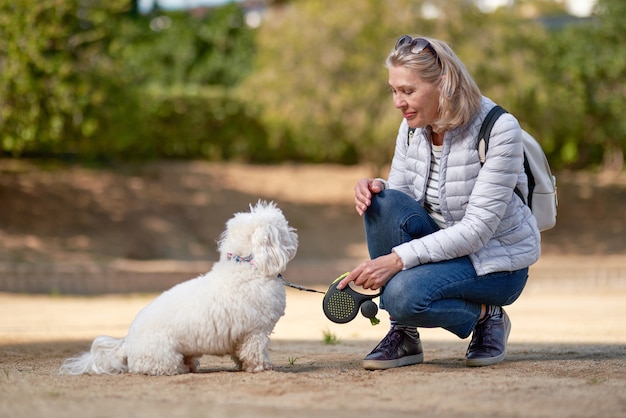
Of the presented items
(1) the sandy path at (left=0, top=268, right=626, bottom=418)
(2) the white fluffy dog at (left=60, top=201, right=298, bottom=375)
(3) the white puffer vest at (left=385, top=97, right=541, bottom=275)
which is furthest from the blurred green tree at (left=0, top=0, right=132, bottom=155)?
(3) the white puffer vest at (left=385, top=97, right=541, bottom=275)

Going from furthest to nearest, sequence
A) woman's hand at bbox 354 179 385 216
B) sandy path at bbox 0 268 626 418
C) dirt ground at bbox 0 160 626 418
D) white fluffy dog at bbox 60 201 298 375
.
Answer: woman's hand at bbox 354 179 385 216
white fluffy dog at bbox 60 201 298 375
dirt ground at bbox 0 160 626 418
sandy path at bbox 0 268 626 418

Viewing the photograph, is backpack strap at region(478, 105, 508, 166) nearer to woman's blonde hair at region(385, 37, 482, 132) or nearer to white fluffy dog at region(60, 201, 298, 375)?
woman's blonde hair at region(385, 37, 482, 132)

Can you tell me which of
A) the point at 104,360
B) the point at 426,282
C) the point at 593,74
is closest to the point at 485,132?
the point at 426,282

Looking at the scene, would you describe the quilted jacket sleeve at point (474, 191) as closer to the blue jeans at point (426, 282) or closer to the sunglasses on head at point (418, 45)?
the blue jeans at point (426, 282)

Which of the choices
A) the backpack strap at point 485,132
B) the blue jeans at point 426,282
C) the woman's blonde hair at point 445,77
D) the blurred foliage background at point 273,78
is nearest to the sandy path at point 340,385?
the blue jeans at point 426,282

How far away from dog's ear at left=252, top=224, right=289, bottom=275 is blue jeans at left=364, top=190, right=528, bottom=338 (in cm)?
64

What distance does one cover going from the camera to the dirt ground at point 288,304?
3873 millimetres

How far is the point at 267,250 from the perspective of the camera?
4.53 m

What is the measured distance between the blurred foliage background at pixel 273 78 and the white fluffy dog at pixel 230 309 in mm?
10591

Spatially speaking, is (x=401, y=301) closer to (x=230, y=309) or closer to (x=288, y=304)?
(x=230, y=309)

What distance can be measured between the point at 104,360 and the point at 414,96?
2312 mm

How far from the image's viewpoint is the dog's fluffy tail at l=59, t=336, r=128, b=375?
4.77 m

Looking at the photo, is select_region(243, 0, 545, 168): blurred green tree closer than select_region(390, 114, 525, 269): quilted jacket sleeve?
No

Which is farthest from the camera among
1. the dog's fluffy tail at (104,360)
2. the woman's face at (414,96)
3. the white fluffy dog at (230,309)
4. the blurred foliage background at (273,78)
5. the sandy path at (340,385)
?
the blurred foliage background at (273,78)
